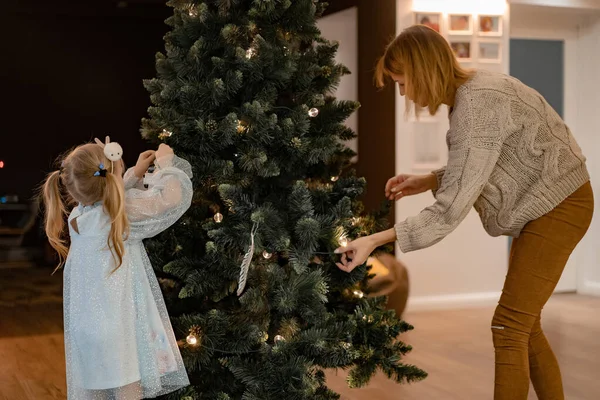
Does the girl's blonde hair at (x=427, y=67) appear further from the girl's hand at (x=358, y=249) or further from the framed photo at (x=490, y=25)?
the framed photo at (x=490, y=25)

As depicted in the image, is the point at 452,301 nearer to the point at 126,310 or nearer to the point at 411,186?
the point at 411,186

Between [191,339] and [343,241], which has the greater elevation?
[343,241]

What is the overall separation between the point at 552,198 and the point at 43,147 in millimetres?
7725

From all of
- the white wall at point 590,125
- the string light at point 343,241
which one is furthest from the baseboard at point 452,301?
the string light at point 343,241

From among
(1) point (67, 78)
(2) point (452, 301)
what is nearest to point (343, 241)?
(2) point (452, 301)

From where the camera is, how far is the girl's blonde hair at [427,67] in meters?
2.08

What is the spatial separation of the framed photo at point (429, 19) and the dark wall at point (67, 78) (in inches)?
161

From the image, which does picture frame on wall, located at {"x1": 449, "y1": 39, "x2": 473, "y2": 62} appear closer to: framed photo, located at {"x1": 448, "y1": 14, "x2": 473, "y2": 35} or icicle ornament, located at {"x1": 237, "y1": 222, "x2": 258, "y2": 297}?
framed photo, located at {"x1": 448, "y1": 14, "x2": 473, "y2": 35}

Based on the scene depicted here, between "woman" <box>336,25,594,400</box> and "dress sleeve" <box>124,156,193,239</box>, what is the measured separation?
20.5 inches

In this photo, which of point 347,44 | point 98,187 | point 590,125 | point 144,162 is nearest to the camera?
point 98,187

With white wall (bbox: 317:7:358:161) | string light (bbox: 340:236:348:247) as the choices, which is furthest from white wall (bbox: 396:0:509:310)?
string light (bbox: 340:236:348:247)

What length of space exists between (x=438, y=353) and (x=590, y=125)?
3.13 m

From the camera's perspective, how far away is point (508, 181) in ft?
6.95

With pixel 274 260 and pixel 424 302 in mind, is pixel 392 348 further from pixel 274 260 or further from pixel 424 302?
pixel 424 302
